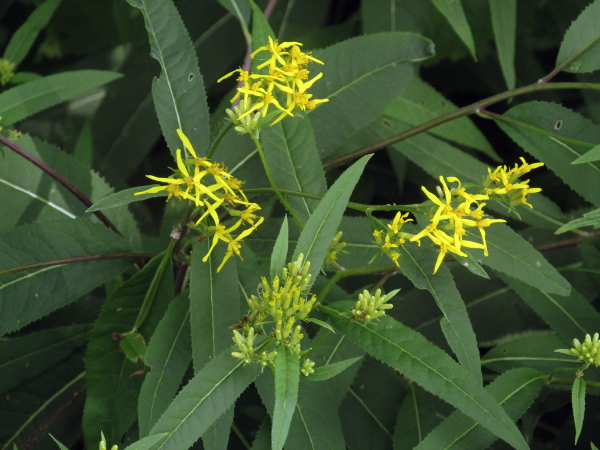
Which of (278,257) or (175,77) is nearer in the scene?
(278,257)

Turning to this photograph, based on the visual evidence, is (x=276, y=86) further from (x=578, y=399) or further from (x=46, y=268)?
(x=578, y=399)

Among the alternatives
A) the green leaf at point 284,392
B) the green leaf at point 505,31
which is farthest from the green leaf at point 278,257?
the green leaf at point 505,31

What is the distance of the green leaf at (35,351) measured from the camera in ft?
5.45

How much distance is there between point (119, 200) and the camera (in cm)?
111

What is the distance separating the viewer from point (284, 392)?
3.19 ft

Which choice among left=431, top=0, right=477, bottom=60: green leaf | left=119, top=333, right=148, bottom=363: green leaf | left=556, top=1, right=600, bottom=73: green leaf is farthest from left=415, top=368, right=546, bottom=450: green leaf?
left=431, top=0, right=477, bottom=60: green leaf

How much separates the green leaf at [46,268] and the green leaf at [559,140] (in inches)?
39.9

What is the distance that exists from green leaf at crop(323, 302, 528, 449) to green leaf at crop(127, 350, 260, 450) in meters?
0.22

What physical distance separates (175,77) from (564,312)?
3.46 ft

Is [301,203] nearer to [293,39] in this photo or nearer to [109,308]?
[109,308]

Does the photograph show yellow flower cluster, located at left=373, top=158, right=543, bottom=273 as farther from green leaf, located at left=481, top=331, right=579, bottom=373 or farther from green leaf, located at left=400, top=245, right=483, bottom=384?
green leaf, located at left=481, top=331, right=579, bottom=373

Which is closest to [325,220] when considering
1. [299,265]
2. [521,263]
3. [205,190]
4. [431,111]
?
[299,265]

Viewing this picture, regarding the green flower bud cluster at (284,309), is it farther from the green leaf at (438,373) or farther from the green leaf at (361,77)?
the green leaf at (361,77)

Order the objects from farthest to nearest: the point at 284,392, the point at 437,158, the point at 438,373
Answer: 1. the point at 437,158
2. the point at 438,373
3. the point at 284,392
